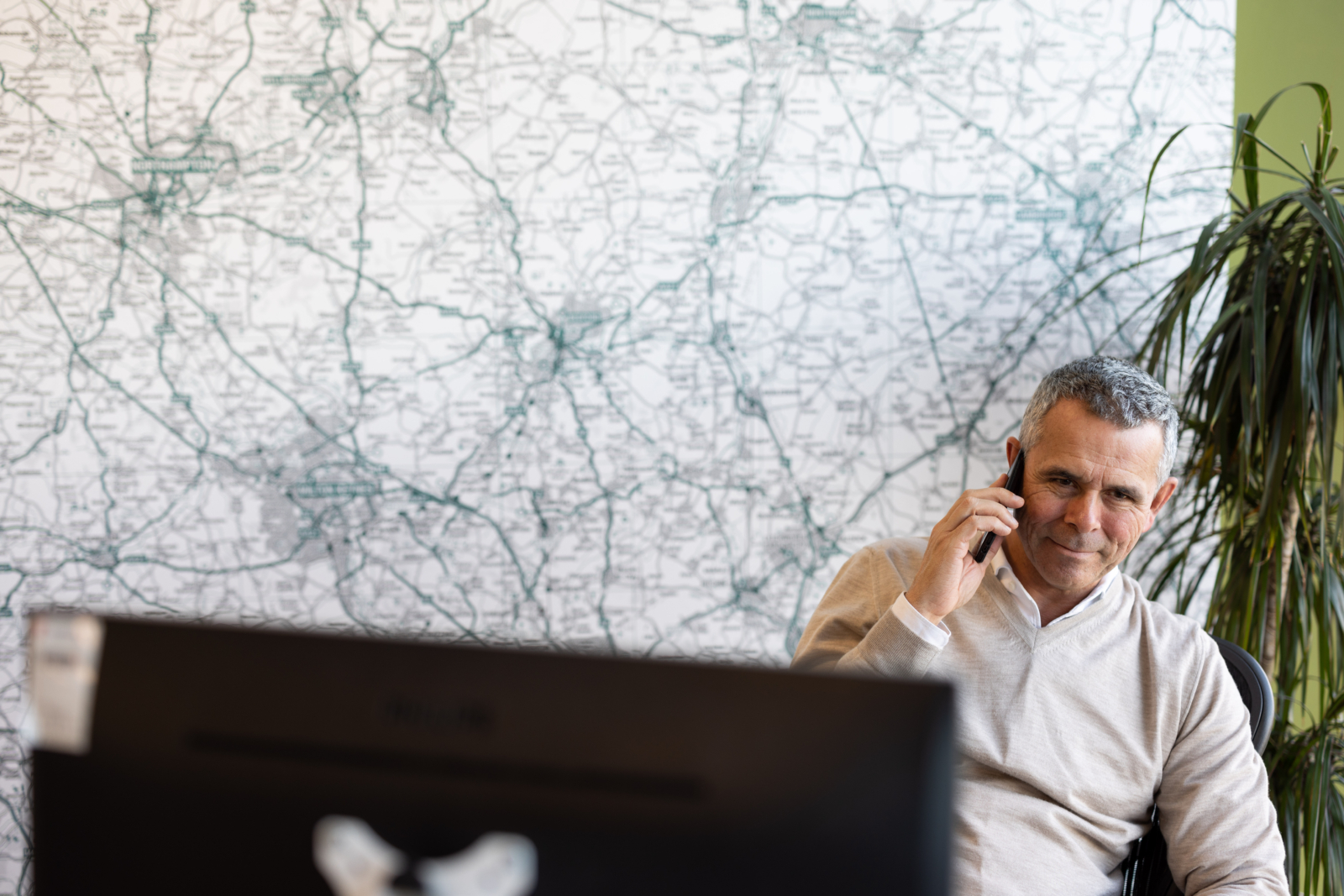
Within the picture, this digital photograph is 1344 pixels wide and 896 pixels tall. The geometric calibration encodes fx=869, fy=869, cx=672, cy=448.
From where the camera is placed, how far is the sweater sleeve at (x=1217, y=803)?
48.9 inches

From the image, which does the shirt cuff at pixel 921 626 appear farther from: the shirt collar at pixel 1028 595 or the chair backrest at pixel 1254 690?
the chair backrest at pixel 1254 690

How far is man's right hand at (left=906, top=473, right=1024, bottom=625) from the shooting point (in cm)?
132

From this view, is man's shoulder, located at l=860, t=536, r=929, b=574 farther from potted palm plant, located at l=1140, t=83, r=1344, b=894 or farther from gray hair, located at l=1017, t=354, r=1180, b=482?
potted palm plant, located at l=1140, t=83, r=1344, b=894

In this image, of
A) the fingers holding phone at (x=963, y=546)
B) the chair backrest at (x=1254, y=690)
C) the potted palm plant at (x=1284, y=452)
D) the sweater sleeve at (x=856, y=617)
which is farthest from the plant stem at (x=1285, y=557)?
the sweater sleeve at (x=856, y=617)

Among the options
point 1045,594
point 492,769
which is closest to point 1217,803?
point 1045,594

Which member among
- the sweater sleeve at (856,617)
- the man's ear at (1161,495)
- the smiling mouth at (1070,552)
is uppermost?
the man's ear at (1161,495)

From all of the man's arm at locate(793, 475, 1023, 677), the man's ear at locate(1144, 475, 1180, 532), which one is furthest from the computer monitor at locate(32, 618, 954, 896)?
the man's ear at locate(1144, 475, 1180, 532)

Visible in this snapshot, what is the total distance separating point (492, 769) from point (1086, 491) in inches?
47.3

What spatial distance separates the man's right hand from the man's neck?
0.22 ft

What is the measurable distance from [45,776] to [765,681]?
38 centimetres

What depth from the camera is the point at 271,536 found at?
83.7 inches

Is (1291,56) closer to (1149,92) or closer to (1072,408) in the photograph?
(1149,92)

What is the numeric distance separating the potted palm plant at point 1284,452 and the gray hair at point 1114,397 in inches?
13.2

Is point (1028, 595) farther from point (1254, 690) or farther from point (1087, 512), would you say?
point (1254, 690)
